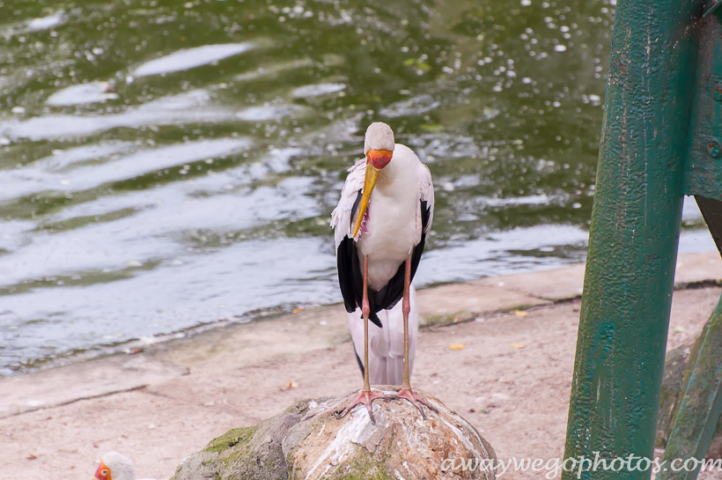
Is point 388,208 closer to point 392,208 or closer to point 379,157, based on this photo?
point 392,208

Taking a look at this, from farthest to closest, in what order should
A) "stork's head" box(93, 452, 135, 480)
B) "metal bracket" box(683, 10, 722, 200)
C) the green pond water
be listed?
the green pond water < "stork's head" box(93, 452, 135, 480) < "metal bracket" box(683, 10, 722, 200)

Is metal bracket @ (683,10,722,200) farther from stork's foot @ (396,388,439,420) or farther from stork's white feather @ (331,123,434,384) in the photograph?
stork's foot @ (396,388,439,420)

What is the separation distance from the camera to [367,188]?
3.02 meters

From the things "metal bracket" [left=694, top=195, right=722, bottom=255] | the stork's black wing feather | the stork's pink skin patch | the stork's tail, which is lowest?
the stork's tail

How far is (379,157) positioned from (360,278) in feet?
2.33

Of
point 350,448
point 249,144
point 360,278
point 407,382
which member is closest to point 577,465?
point 350,448

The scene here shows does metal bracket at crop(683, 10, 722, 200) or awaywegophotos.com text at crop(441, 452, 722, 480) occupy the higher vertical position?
metal bracket at crop(683, 10, 722, 200)

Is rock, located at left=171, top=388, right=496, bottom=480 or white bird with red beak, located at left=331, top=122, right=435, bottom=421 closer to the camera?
rock, located at left=171, top=388, right=496, bottom=480

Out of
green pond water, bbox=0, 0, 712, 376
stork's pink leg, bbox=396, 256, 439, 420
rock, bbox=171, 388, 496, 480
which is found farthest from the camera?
green pond water, bbox=0, 0, 712, 376

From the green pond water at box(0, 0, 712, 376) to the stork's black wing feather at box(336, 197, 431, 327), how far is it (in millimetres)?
2617

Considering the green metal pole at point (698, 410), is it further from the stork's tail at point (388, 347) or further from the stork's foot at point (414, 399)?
the stork's tail at point (388, 347)

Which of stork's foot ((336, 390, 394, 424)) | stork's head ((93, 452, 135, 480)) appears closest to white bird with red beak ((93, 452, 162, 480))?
stork's head ((93, 452, 135, 480))

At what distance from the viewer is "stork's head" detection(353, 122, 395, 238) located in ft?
9.62

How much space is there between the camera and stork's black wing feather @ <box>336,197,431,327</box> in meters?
3.36
